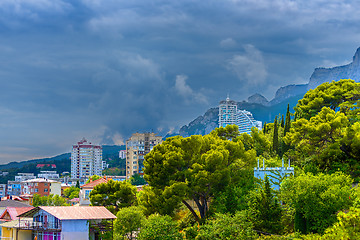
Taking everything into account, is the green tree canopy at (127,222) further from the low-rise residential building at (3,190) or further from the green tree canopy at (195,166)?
the low-rise residential building at (3,190)

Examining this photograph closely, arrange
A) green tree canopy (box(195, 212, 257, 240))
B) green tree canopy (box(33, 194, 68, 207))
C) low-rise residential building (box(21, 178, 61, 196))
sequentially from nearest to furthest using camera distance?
1. green tree canopy (box(195, 212, 257, 240))
2. green tree canopy (box(33, 194, 68, 207))
3. low-rise residential building (box(21, 178, 61, 196))

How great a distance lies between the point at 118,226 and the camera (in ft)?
125

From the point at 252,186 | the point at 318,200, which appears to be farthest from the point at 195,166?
the point at 318,200

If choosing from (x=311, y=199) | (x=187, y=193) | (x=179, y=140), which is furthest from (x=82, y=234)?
(x=311, y=199)

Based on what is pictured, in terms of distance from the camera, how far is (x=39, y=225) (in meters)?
35.6

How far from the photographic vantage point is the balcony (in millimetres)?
34094

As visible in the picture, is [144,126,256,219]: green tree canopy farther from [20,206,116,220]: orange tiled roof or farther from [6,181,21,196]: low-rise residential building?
[6,181,21,196]: low-rise residential building

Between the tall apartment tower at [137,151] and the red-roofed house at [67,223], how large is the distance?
104m

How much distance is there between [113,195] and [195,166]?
12462 millimetres

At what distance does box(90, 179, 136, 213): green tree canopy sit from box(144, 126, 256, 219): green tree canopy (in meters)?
7.39

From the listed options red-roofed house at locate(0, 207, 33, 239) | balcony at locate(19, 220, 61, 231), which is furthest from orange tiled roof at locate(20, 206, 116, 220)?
red-roofed house at locate(0, 207, 33, 239)

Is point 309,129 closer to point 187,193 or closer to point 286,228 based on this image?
point 286,228

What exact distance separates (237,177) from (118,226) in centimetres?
1101

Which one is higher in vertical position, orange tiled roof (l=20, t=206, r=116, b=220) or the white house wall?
orange tiled roof (l=20, t=206, r=116, b=220)
